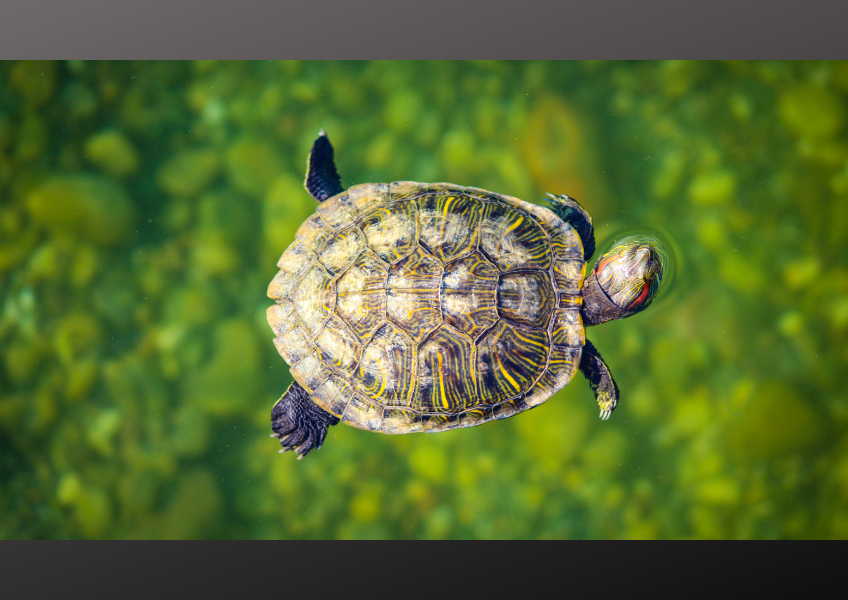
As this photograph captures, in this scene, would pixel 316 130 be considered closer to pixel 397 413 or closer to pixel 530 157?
pixel 530 157

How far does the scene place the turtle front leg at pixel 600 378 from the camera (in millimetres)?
2250

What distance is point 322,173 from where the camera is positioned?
2408 millimetres

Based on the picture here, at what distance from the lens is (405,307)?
186 cm

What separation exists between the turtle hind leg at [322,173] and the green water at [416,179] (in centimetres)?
15

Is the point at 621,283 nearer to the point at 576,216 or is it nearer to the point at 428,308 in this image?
the point at 576,216

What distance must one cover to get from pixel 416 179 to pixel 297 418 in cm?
132

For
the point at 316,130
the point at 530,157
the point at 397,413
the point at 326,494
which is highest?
the point at 316,130

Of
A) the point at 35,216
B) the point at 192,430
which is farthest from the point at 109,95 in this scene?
the point at 192,430

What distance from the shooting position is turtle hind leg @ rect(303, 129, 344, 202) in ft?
7.79

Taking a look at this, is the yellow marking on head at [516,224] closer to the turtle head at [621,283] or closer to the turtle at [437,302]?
the turtle at [437,302]

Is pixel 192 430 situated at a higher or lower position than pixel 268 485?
higher

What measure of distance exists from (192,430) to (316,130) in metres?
1.69

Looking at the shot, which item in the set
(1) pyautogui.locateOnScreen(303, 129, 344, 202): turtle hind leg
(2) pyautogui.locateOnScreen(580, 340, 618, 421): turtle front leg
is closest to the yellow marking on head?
(2) pyautogui.locateOnScreen(580, 340, 618, 421): turtle front leg

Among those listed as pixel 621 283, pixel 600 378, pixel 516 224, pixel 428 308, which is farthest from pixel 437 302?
pixel 600 378
